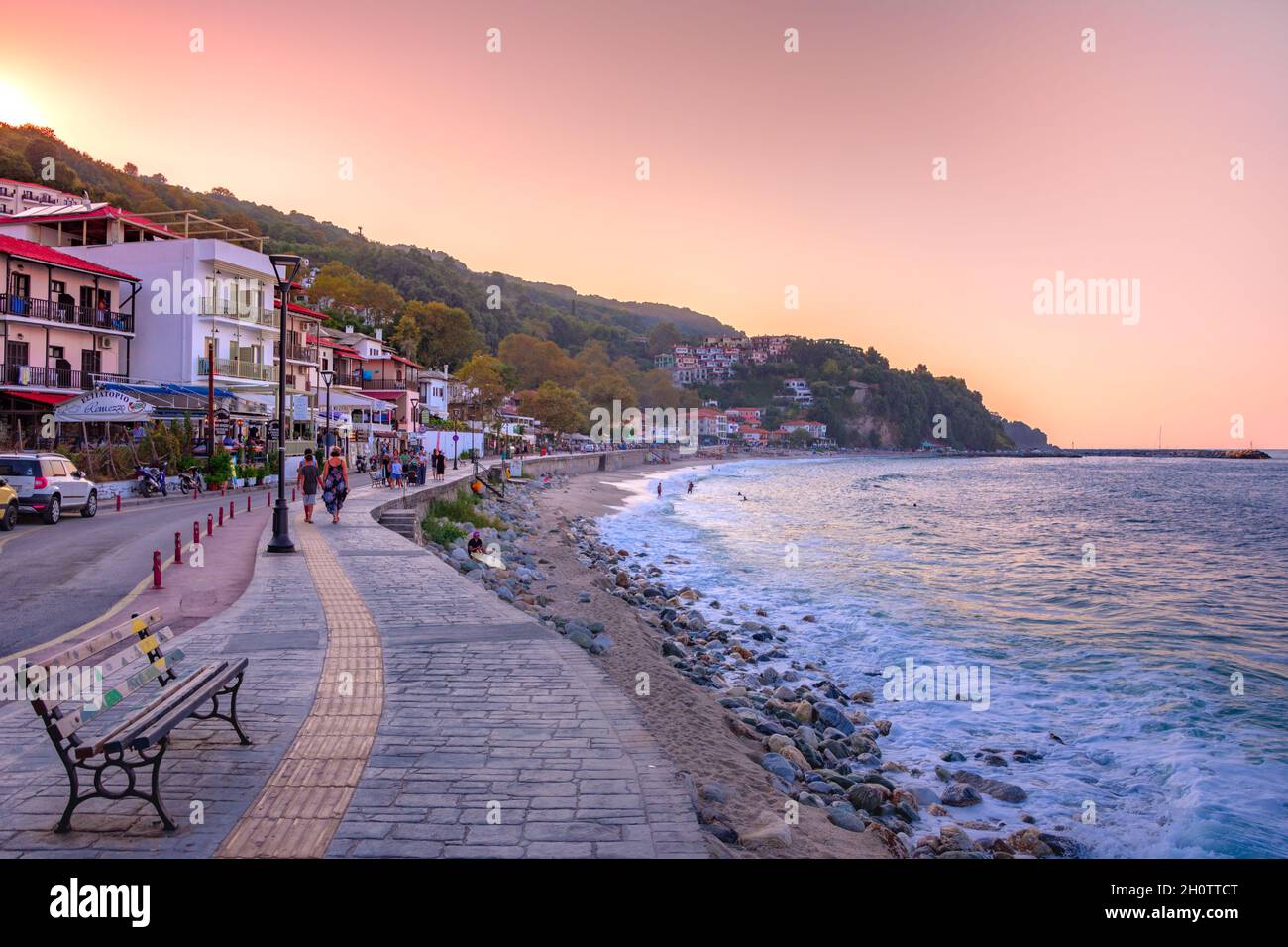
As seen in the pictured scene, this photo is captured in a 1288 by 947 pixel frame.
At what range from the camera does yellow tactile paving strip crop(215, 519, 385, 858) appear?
160 inches

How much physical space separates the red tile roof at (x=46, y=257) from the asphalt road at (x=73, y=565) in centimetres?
1809

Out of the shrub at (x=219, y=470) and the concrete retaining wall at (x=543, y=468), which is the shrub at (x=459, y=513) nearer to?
the concrete retaining wall at (x=543, y=468)

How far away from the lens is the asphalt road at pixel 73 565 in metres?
10.2

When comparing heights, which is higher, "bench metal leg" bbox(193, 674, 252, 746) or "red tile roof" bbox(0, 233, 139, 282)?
"red tile roof" bbox(0, 233, 139, 282)

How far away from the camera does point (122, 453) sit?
92.9 ft

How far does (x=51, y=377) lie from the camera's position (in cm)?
3572

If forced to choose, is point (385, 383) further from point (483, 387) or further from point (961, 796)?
point (961, 796)

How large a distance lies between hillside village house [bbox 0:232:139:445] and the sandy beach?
27.8m

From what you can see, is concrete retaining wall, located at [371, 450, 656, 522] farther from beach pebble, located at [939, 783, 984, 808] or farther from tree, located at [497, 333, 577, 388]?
tree, located at [497, 333, 577, 388]

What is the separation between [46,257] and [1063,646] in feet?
Result: 137

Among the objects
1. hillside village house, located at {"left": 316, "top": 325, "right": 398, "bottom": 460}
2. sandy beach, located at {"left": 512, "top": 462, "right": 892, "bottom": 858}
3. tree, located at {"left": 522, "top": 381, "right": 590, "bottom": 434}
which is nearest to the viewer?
sandy beach, located at {"left": 512, "top": 462, "right": 892, "bottom": 858}

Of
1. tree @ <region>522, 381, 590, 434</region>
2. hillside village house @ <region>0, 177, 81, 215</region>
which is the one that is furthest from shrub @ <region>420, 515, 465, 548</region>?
tree @ <region>522, 381, 590, 434</region>

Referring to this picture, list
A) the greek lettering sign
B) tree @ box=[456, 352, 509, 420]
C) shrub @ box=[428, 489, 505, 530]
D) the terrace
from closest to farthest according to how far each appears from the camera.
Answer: shrub @ box=[428, 489, 505, 530] → the greek lettering sign → the terrace → tree @ box=[456, 352, 509, 420]
